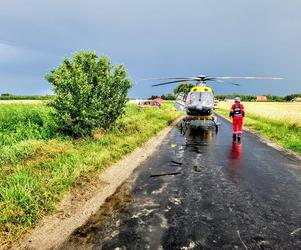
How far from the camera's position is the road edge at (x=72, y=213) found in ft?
15.4

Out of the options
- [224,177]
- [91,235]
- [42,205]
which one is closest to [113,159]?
[224,177]

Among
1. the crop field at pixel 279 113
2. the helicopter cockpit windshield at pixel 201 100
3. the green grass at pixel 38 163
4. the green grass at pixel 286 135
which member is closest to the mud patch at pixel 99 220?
the green grass at pixel 38 163

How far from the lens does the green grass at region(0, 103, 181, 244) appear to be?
5.39 meters

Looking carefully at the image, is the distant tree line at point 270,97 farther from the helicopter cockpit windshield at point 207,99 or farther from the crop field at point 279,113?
the helicopter cockpit windshield at point 207,99

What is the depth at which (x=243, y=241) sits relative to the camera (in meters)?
4.50

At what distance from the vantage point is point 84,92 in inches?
498

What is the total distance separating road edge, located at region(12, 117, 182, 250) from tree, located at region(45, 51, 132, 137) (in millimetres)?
4085

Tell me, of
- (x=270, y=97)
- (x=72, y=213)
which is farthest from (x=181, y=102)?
(x=270, y=97)

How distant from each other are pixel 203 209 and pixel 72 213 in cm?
248

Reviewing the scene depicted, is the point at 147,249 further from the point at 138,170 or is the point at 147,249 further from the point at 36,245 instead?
the point at 138,170

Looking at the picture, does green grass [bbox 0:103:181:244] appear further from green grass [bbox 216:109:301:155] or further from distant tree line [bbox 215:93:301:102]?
distant tree line [bbox 215:93:301:102]

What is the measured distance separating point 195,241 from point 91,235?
1.62 m

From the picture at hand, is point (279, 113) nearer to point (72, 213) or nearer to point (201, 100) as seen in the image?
point (201, 100)

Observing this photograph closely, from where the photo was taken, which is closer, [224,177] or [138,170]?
[224,177]
